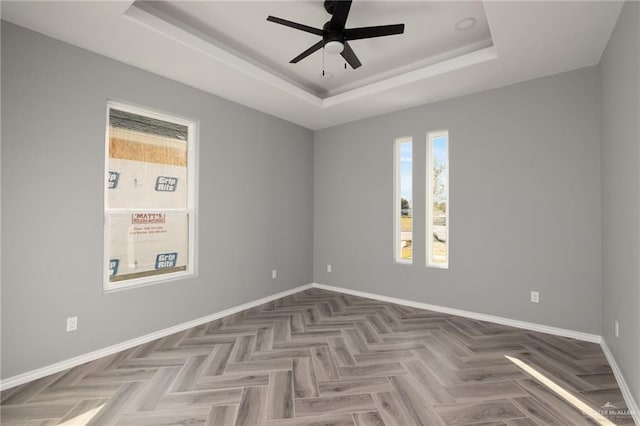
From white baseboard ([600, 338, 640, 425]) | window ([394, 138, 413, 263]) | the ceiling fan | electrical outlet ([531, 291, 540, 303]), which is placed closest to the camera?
white baseboard ([600, 338, 640, 425])

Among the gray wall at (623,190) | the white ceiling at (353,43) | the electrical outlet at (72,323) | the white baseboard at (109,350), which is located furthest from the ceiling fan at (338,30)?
the white baseboard at (109,350)

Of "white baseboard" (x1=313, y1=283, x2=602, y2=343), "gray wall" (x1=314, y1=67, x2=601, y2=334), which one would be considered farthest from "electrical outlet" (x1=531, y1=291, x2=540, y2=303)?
"white baseboard" (x1=313, y1=283, x2=602, y2=343)

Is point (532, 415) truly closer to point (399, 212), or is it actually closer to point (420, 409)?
point (420, 409)

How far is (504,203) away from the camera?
140 inches

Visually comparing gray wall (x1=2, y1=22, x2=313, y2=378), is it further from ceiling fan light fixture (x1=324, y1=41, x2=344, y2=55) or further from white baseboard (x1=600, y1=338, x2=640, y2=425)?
white baseboard (x1=600, y1=338, x2=640, y2=425)

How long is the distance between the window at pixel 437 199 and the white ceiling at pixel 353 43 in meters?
0.60

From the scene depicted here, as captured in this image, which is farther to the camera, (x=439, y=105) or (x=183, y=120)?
(x=439, y=105)

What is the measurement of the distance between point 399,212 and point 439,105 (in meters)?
1.55

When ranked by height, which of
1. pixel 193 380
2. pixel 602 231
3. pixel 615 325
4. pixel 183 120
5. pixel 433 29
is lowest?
pixel 193 380

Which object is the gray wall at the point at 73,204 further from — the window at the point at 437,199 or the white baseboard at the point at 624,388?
the white baseboard at the point at 624,388

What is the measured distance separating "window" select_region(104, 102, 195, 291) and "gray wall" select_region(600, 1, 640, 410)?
155 inches

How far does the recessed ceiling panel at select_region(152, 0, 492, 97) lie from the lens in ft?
8.38

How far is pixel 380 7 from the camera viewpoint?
8.43 feet

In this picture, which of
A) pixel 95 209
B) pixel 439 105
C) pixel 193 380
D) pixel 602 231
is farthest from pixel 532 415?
pixel 95 209
